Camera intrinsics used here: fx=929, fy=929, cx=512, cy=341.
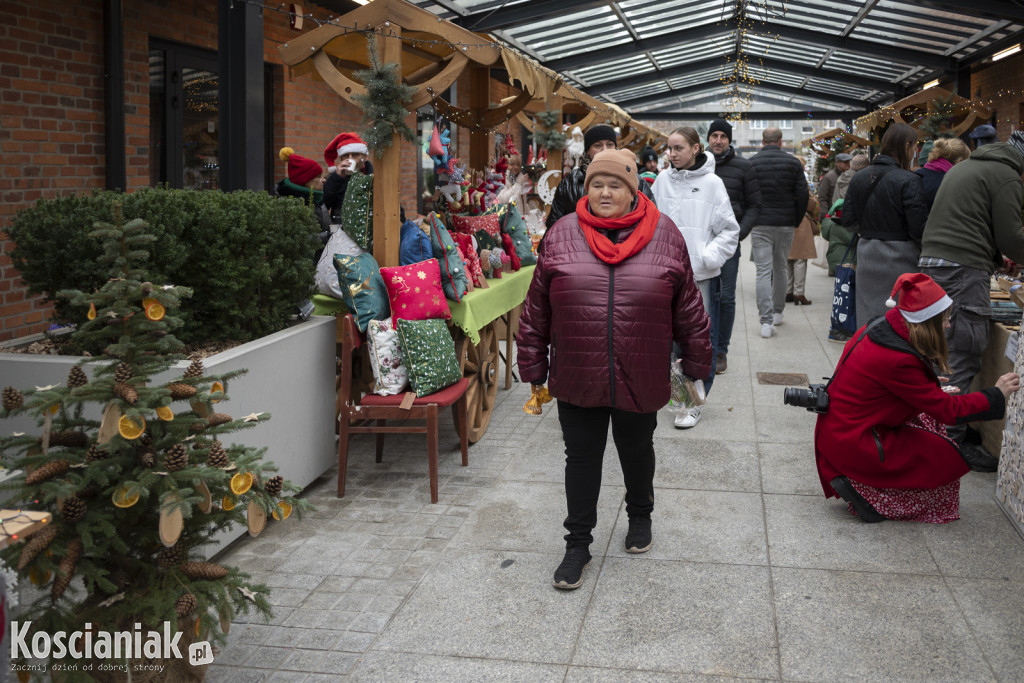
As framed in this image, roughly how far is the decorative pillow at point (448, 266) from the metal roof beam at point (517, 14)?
7070 millimetres

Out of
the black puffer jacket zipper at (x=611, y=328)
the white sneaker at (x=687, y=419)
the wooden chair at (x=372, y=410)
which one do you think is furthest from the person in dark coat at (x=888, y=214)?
the black puffer jacket zipper at (x=611, y=328)

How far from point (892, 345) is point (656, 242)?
1.27 meters

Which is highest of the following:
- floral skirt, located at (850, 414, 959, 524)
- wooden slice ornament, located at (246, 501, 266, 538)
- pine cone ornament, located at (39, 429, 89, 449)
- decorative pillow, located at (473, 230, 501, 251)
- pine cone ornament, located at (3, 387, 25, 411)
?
decorative pillow, located at (473, 230, 501, 251)

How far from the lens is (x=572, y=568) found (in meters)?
3.73

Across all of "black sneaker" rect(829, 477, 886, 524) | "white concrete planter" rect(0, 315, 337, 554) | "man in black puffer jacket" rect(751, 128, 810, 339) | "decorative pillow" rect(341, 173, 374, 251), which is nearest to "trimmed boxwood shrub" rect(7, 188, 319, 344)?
"white concrete planter" rect(0, 315, 337, 554)

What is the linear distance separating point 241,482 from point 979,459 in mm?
4221

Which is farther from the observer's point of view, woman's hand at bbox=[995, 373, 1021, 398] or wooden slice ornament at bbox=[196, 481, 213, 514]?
woman's hand at bbox=[995, 373, 1021, 398]

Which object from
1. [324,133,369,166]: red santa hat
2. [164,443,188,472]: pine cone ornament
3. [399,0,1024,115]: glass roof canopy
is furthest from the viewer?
[399,0,1024,115]: glass roof canopy

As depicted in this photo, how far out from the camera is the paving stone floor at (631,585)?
10.2 ft

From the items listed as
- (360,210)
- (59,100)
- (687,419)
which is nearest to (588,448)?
(360,210)

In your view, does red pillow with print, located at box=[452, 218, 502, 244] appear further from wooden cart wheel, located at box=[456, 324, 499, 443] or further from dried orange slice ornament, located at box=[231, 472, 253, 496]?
dried orange slice ornament, located at box=[231, 472, 253, 496]

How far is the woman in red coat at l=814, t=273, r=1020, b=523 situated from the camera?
400 cm

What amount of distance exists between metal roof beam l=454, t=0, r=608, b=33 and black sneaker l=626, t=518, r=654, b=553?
8.95m

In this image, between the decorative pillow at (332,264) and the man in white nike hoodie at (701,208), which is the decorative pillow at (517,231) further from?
the decorative pillow at (332,264)
